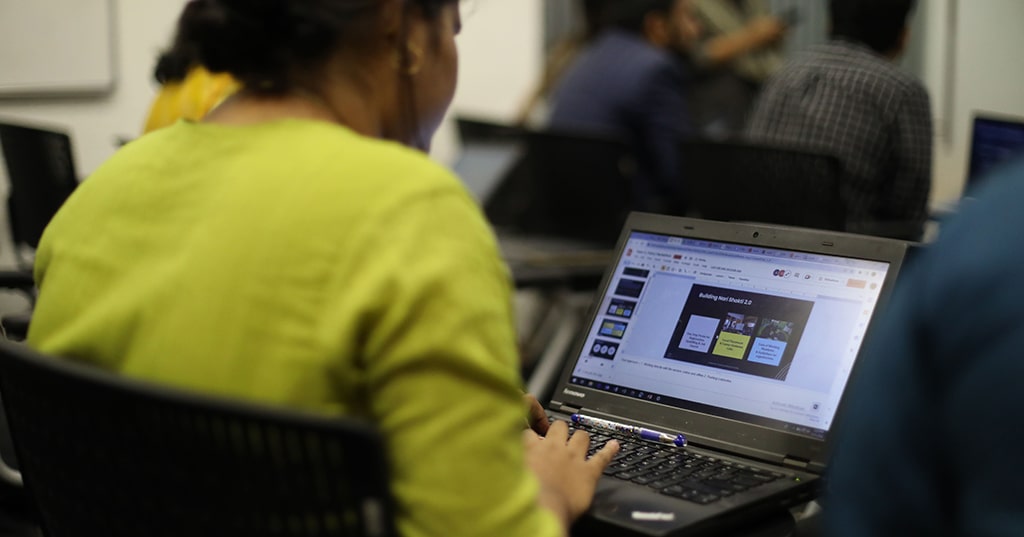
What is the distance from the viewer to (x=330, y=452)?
0.71m

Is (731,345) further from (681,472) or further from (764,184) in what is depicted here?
(764,184)

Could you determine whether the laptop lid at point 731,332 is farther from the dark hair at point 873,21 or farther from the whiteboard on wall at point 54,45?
the whiteboard on wall at point 54,45

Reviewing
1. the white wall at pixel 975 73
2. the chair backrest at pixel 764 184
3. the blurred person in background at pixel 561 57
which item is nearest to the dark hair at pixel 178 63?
the chair backrest at pixel 764 184

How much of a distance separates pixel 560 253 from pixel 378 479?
220cm

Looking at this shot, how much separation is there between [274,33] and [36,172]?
6.12 feet

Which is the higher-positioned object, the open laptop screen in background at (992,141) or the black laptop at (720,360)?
the open laptop screen in background at (992,141)

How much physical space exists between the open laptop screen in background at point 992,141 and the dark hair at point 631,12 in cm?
148

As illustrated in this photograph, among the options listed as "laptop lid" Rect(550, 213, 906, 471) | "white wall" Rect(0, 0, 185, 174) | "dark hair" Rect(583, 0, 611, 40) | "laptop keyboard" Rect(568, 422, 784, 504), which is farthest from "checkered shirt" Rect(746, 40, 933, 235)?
"white wall" Rect(0, 0, 185, 174)

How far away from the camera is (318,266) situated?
800 mm

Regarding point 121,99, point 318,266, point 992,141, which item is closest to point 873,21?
point 992,141

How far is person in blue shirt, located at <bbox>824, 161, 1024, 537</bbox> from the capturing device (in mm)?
534

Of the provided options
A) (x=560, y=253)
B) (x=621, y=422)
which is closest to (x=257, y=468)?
(x=621, y=422)

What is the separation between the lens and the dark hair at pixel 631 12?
3959 mm

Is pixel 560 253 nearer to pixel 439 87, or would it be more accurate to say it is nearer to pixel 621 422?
pixel 621 422
